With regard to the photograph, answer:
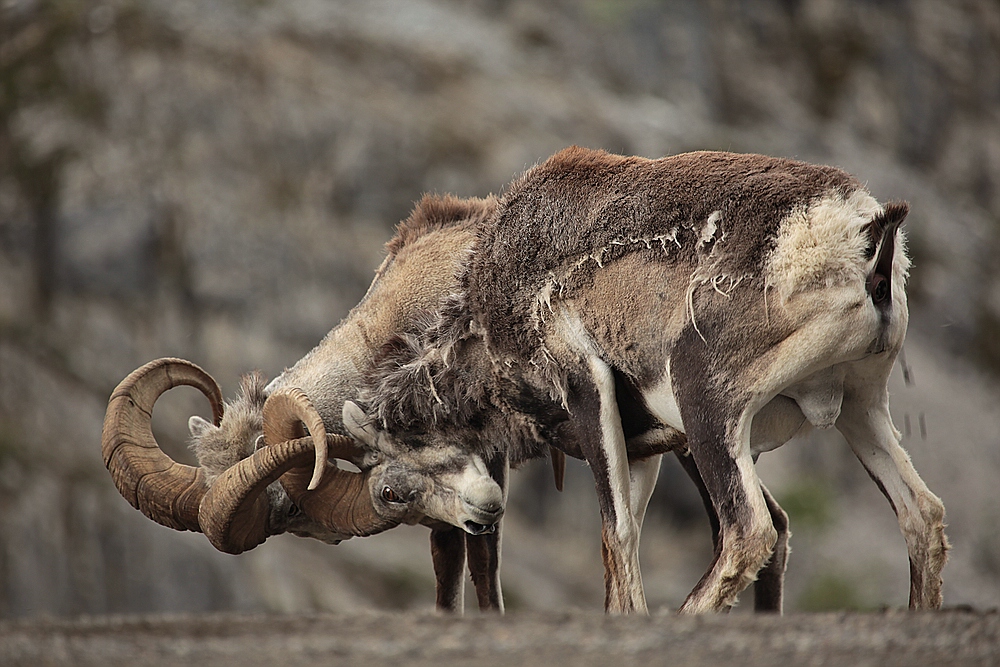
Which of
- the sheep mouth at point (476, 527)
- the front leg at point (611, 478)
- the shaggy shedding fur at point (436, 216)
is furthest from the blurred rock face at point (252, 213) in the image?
the front leg at point (611, 478)

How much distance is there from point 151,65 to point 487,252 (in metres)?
17.0

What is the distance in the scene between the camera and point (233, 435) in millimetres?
8070

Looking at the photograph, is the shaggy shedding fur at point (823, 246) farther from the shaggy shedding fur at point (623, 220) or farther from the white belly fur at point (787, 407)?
the white belly fur at point (787, 407)

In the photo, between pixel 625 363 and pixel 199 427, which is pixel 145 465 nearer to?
pixel 199 427

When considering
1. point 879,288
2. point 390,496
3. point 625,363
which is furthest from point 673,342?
point 390,496

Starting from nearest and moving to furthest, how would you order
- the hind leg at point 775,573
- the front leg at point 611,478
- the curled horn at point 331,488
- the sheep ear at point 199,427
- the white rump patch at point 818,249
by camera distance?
1. the white rump patch at point 818,249
2. the front leg at point 611,478
3. the hind leg at point 775,573
4. the curled horn at point 331,488
5. the sheep ear at point 199,427

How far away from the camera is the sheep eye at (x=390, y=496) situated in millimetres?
7734

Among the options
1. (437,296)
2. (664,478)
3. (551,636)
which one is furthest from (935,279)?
(551,636)

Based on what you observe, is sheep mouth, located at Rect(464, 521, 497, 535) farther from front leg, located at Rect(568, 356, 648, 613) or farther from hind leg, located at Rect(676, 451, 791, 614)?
hind leg, located at Rect(676, 451, 791, 614)

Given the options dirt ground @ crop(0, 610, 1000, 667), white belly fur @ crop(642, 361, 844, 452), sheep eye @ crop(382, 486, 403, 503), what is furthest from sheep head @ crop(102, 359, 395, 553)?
white belly fur @ crop(642, 361, 844, 452)

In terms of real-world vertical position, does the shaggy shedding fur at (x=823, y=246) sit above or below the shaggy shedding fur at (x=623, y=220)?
below

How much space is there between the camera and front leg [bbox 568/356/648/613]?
6.79 m

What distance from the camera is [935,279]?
78.2 ft

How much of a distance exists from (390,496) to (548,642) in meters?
2.89
